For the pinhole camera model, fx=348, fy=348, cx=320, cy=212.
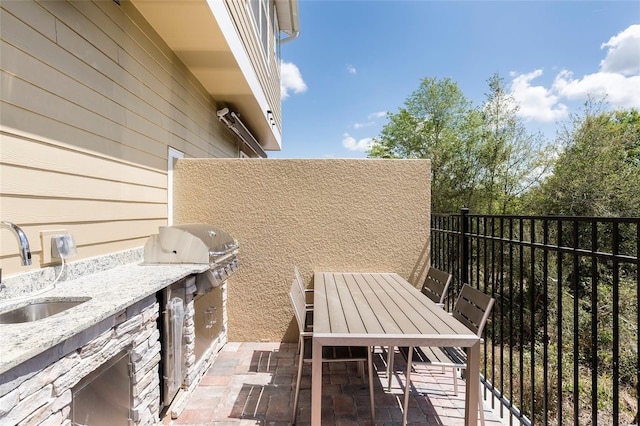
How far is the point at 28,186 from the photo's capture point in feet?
6.30

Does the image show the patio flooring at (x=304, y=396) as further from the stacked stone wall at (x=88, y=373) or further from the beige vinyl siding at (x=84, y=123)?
the beige vinyl siding at (x=84, y=123)

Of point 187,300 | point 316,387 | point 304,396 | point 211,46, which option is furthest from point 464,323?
point 211,46

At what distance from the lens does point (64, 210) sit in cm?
219

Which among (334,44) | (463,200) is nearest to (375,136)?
(334,44)

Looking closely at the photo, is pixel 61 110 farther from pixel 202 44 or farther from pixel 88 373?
pixel 202 44

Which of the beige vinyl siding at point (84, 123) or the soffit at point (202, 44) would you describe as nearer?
the beige vinyl siding at point (84, 123)

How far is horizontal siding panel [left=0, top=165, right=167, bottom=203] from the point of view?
71.8 inches

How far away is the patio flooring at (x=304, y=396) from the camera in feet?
8.56

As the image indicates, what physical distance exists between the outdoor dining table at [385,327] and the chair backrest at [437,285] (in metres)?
0.26

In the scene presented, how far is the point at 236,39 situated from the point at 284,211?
1.94m

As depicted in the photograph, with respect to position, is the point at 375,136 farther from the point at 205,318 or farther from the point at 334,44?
the point at 205,318

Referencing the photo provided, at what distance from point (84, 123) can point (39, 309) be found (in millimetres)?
1259

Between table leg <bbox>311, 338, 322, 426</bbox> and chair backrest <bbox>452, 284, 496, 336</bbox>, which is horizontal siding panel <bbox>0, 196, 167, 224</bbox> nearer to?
table leg <bbox>311, 338, 322, 426</bbox>

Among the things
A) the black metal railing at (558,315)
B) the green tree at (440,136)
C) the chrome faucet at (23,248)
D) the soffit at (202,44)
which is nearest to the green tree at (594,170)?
the black metal railing at (558,315)
